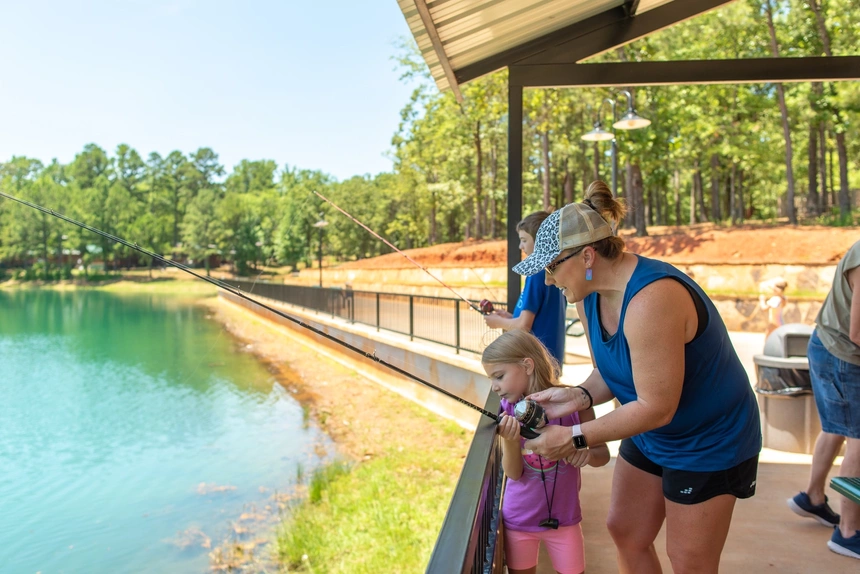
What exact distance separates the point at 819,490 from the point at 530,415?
7.97ft

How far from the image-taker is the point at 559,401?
2174 millimetres

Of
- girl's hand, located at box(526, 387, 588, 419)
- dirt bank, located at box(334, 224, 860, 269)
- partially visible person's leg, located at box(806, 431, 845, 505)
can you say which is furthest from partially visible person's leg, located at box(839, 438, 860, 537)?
dirt bank, located at box(334, 224, 860, 269)

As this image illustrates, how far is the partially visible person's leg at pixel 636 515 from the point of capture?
7.35ft

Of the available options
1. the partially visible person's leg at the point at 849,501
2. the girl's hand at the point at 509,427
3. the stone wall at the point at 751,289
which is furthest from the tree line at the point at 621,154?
the stone wall at the point at 751,289

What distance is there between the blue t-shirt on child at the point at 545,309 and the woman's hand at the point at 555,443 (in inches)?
56.0

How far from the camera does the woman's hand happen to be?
184 cm

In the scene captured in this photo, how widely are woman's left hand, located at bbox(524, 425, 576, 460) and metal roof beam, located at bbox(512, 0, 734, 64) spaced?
335cm

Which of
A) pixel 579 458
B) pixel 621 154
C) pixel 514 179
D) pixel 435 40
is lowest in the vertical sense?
pixel 579 458

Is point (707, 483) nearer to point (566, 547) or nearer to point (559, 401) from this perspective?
point (559, 401)

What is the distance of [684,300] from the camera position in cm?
170

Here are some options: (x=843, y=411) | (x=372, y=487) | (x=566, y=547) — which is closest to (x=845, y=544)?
(x=843, y=411)

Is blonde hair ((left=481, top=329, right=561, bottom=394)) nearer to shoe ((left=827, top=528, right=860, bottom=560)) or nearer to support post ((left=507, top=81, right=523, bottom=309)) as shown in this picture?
shoe ((left=827, top=528, right=860, bottom=560))

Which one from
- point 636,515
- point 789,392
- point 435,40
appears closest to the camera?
point 636,515

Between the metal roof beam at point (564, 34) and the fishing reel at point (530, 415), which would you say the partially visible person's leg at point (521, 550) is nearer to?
the fishing reel at point (530, 415)
